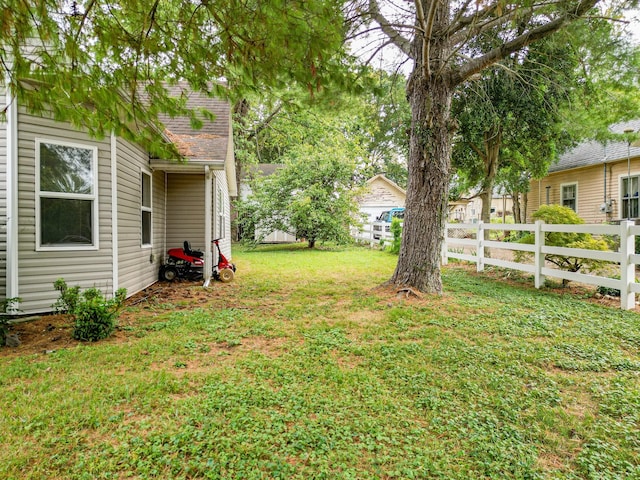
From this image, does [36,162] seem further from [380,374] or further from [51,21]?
[380,374]

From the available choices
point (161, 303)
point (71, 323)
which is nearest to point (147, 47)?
point (71, 323)

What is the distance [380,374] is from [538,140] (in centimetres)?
964

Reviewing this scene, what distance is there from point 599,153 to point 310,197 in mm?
11849

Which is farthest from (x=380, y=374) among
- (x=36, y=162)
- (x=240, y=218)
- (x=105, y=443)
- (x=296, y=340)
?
(x=240, y=218)

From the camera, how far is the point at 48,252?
473 cm

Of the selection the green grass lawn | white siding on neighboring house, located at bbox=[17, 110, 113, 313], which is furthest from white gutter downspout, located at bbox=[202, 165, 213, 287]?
the green grass lawn

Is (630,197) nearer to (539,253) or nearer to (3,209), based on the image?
(539,253)

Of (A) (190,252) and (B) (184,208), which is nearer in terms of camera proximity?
(A) (190,252)

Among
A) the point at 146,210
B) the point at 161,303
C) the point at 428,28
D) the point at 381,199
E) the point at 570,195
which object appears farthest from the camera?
the point at 381,199

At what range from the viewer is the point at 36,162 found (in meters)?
4.61

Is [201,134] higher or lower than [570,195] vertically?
higher

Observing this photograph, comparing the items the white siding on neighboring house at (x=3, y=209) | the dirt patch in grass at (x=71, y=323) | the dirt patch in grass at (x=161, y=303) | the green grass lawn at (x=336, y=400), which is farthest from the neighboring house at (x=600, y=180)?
the white siding on neighboring house at (x=3, y=209)

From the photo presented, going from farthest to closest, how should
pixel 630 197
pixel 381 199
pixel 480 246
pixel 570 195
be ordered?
pixel 381 199 → pixel 570 195 → pixel 630 197 → pixel 480 246

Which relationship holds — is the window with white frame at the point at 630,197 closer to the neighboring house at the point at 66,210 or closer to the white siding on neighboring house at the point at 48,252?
the neighboring house at the point at 66,210
